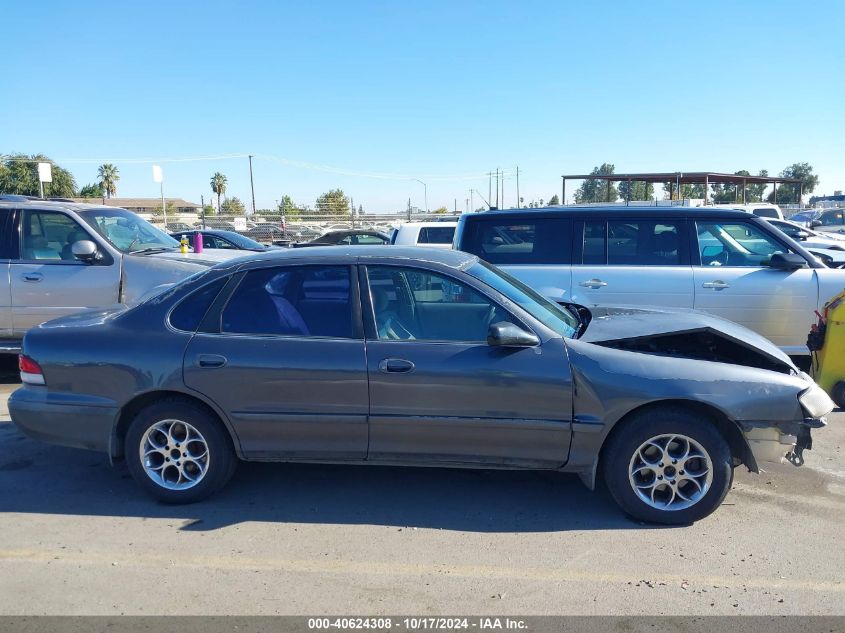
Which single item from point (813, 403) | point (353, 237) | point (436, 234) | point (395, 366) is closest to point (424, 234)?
point (436, 234)

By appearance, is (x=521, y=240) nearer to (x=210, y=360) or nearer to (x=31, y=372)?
(x=210, y=360)

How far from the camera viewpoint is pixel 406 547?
3.65 metres

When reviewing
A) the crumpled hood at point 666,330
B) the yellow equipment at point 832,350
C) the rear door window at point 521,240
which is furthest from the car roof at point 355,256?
the yellow equipment at point 832,350

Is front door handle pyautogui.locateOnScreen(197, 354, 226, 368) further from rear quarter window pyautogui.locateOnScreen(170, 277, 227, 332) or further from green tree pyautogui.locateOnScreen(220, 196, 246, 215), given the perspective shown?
green tree pyautogui.locateOnScreen(220, 196, 246, 215)

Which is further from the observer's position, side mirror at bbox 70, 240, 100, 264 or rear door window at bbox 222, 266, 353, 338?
side mirror at bbox 70, 240, 100, 264

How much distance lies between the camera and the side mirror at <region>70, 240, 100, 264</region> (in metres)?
7.21

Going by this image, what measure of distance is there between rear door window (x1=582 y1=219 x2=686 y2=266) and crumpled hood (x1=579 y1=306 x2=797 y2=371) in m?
2.35

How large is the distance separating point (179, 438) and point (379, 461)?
1.27 meters

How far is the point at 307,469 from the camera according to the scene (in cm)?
475

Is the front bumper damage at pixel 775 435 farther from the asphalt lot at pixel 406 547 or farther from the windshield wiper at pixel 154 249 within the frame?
the windshield wiper at pixel 154 249

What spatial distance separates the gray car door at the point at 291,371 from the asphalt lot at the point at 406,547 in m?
0.47

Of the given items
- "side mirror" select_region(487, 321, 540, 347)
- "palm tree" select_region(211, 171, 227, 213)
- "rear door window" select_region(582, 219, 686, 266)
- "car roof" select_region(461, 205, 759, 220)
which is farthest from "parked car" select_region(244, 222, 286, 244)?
"palm tree" select_region(211, 171, 227, 213)

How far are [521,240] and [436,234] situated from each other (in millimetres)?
6379

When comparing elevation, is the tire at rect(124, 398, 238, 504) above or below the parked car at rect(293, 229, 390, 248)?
below
